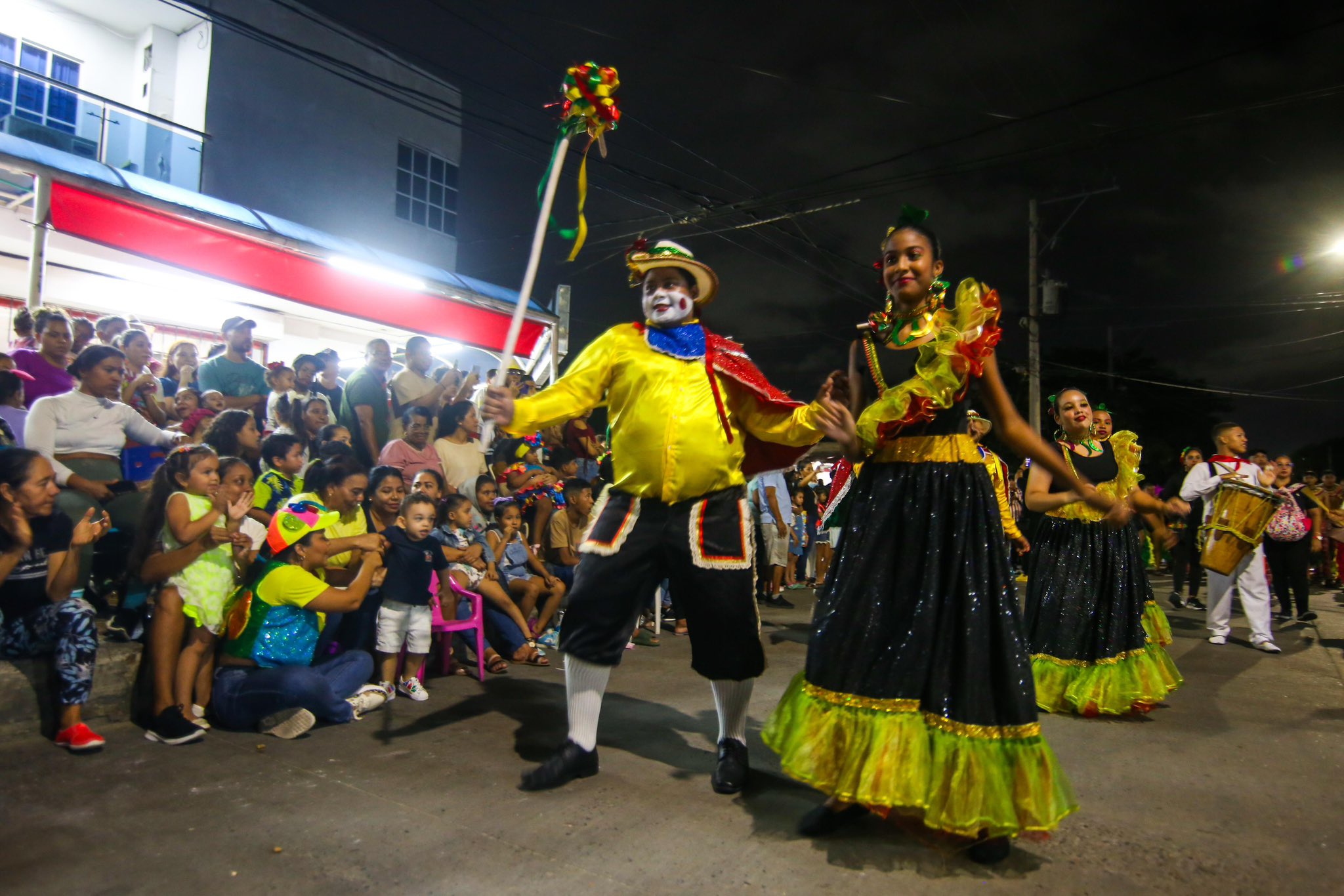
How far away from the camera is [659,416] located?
3510 millimetres

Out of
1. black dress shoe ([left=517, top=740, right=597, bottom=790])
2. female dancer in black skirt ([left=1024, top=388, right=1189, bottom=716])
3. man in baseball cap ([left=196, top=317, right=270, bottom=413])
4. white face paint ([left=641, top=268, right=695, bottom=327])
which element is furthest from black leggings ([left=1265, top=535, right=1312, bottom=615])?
man in baseball cap ([left=196, top=317, right=270, bottom=413])

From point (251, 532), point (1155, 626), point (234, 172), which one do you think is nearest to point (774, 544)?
point (1155, 626)

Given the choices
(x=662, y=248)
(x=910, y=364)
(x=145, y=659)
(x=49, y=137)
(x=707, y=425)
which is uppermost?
(x=49, y=137)

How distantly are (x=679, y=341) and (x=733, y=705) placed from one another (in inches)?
60.3

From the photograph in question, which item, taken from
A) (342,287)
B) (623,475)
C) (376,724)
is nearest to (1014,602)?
(623,475)

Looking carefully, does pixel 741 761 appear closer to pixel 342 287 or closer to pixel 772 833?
pixel 772 833

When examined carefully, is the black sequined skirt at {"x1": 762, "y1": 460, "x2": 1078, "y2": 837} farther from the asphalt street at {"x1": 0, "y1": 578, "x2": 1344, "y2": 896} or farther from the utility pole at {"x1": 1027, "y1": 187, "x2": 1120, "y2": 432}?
the utility pole at {"x1": 1027, "y1": 187, "x2": 1120, "y2": 432}

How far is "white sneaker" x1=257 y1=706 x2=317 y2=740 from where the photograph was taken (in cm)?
397

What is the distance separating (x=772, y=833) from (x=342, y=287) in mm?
8564

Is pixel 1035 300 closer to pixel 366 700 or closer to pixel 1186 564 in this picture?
pixel 1186 564

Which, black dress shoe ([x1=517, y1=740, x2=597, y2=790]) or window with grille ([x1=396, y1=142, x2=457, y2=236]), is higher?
window with grille ([x1=396, y1=142, x2=457, y2=236])

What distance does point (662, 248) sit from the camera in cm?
371

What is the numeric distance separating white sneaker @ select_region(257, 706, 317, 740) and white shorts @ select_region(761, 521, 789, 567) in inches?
250

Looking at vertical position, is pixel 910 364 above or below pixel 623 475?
above
